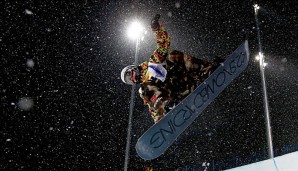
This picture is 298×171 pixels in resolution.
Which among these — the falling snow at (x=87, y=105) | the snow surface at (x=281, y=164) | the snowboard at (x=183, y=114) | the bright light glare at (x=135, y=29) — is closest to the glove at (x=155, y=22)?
the snowboard at (x=183, y=114)

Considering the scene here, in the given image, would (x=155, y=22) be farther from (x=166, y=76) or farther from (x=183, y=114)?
(x=183, y=114)

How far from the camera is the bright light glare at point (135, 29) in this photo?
675cm

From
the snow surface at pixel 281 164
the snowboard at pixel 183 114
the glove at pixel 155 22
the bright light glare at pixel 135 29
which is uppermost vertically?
the bright light glare at pixel 135 29

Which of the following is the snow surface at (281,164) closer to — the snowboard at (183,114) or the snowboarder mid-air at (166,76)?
the snowboard at (183,114)

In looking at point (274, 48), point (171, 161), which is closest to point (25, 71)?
point (171, 161)

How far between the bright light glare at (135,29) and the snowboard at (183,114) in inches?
109

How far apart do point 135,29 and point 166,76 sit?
289cm

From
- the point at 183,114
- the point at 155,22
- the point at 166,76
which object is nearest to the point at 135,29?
the point at 166,76

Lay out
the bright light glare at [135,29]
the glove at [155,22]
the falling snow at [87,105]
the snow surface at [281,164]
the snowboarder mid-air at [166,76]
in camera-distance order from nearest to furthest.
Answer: the snow surface at [281,164], the glove at [155,22], the snowboarder mid-air at [166,76], the bright light glare at [135,29], the falling snow at [87,105]

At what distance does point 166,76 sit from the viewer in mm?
4199

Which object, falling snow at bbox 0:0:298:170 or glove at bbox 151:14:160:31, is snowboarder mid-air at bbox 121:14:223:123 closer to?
glove at bbox 151:14:160:31

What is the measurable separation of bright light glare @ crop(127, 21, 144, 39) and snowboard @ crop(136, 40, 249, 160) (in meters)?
2.76

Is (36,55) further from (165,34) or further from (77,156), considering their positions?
(165,34)

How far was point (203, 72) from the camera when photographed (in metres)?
4.34
